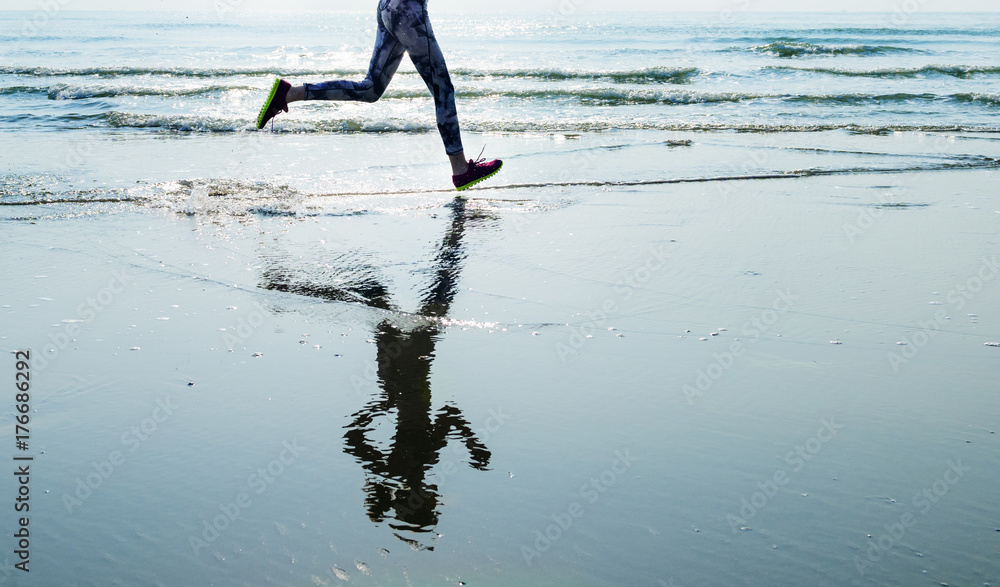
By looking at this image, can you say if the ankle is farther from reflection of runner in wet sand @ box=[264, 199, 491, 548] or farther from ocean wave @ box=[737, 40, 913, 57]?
ocean wave @ box=[737, 40, 913, 57]

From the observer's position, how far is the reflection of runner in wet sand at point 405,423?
7.89 ft

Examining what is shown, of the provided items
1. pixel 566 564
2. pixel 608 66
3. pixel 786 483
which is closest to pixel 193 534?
pixel 566 564

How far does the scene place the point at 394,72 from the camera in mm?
5566

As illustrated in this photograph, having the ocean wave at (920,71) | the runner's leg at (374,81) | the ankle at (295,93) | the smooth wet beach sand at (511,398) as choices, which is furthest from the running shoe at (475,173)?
the ocean wave at (920,71)

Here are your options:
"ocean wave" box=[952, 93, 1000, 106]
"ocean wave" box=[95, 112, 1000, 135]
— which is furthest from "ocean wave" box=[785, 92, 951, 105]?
"ocean wave" box=[95, 112, 1000, 135]

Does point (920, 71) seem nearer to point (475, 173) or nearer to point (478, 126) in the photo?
point (478, 126)

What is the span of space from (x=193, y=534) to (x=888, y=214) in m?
5.17

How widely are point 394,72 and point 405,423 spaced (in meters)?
3.34

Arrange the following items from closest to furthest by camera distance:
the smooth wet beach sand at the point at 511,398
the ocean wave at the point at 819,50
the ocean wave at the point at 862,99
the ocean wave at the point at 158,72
Result: the smooth wet beach sand at the point at 511,398 < the ocean wave at the point at 862,99 < the ocean wave at the point at 158,72 < the ocean wave at the point at 819,50

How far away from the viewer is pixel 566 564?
6.97 ft

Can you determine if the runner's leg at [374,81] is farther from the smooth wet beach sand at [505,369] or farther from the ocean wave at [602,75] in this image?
the ocean wave at [602,75]

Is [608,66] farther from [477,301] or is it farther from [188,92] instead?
[477,301]

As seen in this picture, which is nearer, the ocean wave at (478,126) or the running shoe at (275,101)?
the running shoe at (275,101)

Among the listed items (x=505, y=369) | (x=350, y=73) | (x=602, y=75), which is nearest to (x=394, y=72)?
(x=505, y=369)
